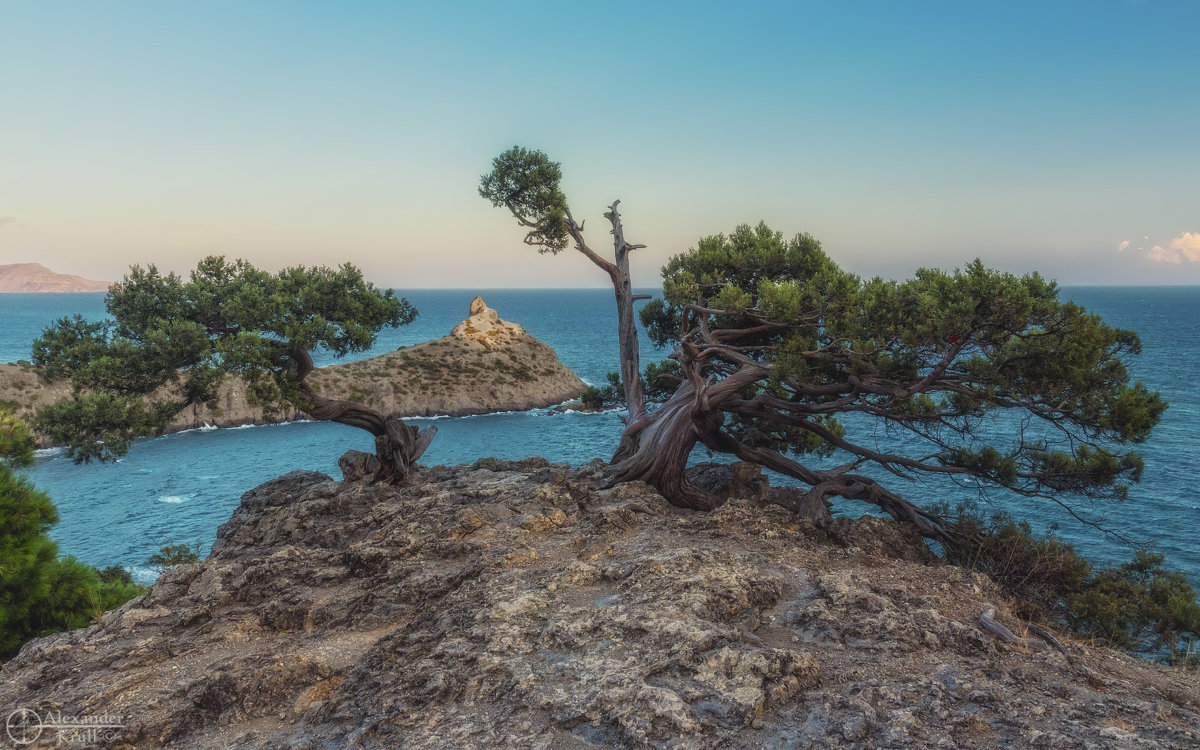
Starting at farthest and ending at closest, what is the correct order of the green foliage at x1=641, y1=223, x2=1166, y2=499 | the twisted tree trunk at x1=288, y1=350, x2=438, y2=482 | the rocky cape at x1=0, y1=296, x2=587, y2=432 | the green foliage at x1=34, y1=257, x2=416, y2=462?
the rocky cape at x1=0, y1=296, x2=587, y2=432, the twisted tree trunk at x1=288, y1=350, x2=438, y2=482, the green foliage at x1=34, y1=257, x2=416, y2=462, the green foliage at x1=641, y1=223, x2=1166, y2=499

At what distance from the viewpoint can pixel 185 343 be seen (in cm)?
1602

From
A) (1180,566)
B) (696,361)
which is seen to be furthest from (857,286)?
(1180,566)

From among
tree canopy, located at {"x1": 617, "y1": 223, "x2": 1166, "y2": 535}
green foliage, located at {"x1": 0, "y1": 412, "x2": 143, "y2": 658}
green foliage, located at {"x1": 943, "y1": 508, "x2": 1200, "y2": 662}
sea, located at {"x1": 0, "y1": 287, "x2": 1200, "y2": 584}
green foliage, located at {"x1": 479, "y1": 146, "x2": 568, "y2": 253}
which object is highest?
green foliage, located at {"x1": 479, "y1": 146, "x2": 568, "y2": 253}

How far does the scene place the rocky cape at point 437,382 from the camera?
6369 cm

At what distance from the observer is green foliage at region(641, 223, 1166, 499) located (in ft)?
42.4

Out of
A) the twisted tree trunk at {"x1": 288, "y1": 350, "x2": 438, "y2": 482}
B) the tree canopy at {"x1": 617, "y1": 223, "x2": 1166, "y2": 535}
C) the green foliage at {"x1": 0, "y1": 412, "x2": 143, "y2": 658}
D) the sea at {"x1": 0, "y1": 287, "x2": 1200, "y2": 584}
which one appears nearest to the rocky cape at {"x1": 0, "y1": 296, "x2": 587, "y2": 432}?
the sea at {"x1": 0, "y1": 287, "x2": 1200, "y2": 584}

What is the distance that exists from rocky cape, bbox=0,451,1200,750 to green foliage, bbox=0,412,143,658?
7.85ft

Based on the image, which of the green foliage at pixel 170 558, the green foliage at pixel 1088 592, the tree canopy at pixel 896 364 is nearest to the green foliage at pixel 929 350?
the tree canopy at pixel 896 364

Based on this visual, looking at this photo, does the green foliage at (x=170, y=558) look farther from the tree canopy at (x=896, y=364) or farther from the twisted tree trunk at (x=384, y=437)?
the tree canopy at (x=896, y=364)

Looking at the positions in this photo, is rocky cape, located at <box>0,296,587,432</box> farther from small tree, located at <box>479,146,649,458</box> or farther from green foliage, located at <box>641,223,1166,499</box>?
green foliage, located at <box>641,223,1166,499</box>

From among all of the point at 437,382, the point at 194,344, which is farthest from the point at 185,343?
the point at 437,382

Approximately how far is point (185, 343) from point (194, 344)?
232 mm

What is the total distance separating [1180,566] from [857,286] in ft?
71.0

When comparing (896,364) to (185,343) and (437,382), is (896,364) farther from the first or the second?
(437,382)
